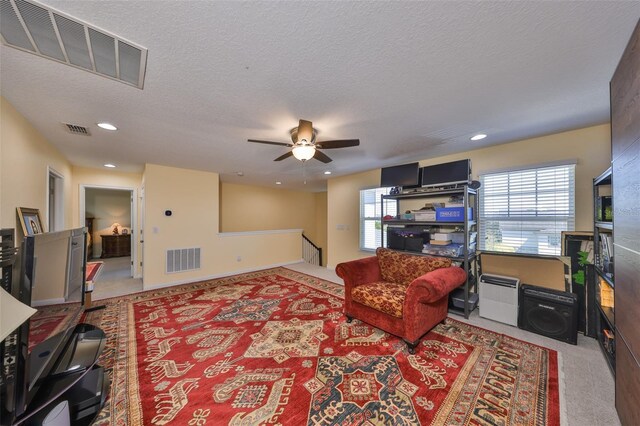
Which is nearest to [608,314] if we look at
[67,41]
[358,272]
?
[358,272]

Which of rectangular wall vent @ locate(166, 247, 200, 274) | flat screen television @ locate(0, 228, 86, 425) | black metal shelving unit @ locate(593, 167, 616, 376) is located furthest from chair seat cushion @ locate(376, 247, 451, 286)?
rectangular wall vent @ locate(166, 247, 200, 274)

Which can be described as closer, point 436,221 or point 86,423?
point 86,423

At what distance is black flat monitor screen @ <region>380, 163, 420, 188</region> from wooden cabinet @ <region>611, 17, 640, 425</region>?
2164 mm

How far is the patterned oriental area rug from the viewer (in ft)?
4.95

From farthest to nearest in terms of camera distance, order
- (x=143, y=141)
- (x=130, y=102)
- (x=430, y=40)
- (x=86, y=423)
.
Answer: (x=143, y=141) < (x=130, y=102) < (x=86, y=423) < (x=430, y=40)

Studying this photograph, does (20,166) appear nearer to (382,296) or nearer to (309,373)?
(309,373)

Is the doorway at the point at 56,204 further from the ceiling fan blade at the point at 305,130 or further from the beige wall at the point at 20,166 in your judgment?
the ceiling fan blade at the point at 305,130

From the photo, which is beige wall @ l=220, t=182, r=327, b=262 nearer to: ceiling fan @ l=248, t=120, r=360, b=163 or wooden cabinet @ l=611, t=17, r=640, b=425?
ceiling fan @ l=248, t=120, r=360, b=163

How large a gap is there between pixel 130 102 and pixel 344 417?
2993 mm

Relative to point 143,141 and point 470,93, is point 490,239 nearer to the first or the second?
point 470,93

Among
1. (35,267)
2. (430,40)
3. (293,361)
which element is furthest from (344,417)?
(430,40)

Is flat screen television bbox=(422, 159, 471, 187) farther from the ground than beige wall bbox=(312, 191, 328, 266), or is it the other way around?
flat screen television bbox=(422, 159, 471, 187)

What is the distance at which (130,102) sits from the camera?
1.96m

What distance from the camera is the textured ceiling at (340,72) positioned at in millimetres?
1127
